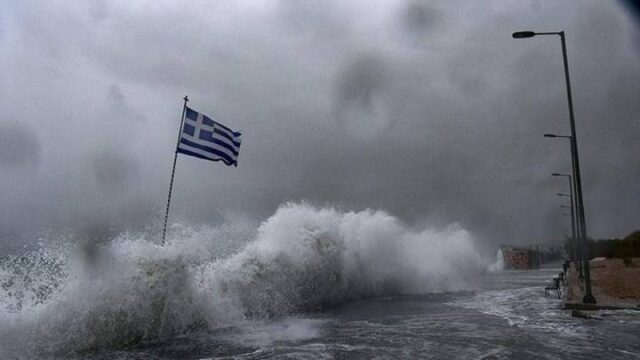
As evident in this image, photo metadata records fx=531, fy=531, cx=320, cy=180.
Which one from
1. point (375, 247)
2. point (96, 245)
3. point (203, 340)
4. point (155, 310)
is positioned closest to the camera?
point (203, 340)

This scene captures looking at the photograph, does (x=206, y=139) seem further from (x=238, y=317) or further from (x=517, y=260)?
(x=517, y=260)

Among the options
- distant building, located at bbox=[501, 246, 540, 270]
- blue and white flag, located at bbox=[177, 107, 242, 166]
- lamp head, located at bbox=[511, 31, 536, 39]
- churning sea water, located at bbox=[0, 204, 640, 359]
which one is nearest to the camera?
churning sea water, located at bbox=[0, 204, 640, 359]

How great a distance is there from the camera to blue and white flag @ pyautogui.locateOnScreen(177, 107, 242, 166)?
1414 cm

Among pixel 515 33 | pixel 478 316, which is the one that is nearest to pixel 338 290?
pixel 478 316

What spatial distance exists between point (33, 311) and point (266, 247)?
9.22 meters

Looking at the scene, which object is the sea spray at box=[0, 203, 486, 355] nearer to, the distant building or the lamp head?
the lamp head

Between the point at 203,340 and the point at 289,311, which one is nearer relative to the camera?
the point at 203,340

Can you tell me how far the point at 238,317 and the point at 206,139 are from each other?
5200 mm

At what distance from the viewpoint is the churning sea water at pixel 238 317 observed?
1042 cm

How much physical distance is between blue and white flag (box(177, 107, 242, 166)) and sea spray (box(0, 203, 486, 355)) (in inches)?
96.0

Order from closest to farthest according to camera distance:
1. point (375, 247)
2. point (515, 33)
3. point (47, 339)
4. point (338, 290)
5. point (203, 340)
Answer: point (47, 339) → point (203, 340) → point (515, 33) → point (338, 290) → point (375, 247)

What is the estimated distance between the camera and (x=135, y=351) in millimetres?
10641

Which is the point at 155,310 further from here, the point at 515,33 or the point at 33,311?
the point at 515,33

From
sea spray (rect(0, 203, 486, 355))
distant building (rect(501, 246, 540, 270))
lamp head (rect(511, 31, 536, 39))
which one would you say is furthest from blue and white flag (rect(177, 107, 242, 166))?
distant building (rect(501, 246, 540, 270))
